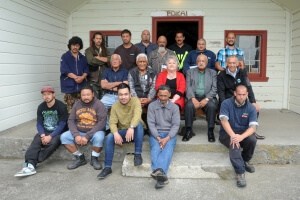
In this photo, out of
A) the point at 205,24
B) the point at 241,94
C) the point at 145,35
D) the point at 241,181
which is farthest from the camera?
the point at 205,24

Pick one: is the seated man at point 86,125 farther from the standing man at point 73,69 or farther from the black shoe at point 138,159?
the standing man at point 73,69

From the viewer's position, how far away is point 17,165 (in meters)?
4.41

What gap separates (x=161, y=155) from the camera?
12.8ft

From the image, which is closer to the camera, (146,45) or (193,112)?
(193,112)

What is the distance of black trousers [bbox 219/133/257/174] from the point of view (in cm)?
374

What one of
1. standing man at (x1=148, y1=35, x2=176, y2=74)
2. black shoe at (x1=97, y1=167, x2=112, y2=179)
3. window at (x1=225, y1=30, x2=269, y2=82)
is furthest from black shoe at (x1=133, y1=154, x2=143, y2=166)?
window at (x1=225, y1=30, x2=269, y2=82)

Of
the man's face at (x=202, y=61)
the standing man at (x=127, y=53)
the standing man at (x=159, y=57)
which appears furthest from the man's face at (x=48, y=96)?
the man's face at (x=202, y=61)

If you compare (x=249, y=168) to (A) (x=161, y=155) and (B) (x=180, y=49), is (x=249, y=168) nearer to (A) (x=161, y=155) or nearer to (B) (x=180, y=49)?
(A) (x=161, y=155)

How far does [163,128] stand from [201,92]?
0.99 metres

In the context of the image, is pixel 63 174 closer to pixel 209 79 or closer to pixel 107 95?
pixel 107 95

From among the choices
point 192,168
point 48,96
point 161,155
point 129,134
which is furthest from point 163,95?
point 48,96

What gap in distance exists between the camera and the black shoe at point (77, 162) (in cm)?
428

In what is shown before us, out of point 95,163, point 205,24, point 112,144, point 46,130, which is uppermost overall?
point 205,24

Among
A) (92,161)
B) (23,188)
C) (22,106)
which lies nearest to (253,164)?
(92,161)
